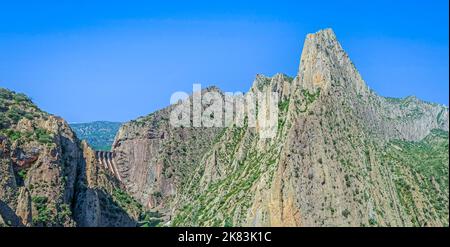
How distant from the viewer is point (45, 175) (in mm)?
74875

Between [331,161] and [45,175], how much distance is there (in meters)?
34.2

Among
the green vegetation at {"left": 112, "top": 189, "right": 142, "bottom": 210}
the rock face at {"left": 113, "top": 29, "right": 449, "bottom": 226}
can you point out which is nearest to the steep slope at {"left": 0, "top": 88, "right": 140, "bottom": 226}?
the green vegetation at {"left": 112, "top": 189, "right": 142, "bottom": 210}

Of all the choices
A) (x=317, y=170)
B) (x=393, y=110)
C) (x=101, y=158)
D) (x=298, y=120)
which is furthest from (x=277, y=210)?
(x=101, y=158)

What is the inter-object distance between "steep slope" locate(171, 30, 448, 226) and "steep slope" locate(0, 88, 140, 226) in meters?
13.1

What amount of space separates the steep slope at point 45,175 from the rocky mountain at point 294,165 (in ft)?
0.53

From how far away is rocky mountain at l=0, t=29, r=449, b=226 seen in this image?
58478mm

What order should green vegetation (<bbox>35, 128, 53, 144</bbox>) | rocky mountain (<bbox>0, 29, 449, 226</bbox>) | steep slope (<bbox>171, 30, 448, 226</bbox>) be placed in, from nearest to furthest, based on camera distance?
steep slope (<bbox>171, 30, 448, 226</bbox>), rocky mountain (<bbox>0, 29, 449, 226</bbox>), green vegetation (<bbox>35, 128, 53, 144</bbox>)

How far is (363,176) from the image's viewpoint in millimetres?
60406

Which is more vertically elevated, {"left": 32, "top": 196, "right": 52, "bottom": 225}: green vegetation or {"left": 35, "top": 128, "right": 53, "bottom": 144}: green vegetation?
{"left": 35, "top": 128, "right": 53, "bottom": 144}: green vegetation

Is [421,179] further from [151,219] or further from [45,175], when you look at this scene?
[151,219]

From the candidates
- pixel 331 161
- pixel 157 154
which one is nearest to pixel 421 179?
pixel 331 161

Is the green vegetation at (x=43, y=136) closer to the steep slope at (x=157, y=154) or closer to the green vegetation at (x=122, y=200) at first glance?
the green vegetation at (x=122, y=200)

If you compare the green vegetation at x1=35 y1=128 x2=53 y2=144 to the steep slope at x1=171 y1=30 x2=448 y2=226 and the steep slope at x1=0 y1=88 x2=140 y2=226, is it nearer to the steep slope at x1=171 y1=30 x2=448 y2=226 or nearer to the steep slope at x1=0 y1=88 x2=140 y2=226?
the steep slope at x1=0 y1=88 x2=140 y2=226
